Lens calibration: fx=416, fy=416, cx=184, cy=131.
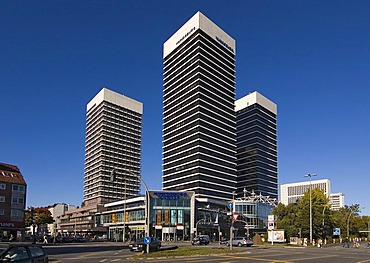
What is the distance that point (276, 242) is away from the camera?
237 feet

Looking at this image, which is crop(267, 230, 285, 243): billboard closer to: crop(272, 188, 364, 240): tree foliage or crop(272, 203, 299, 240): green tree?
crop(272, 188, 364, 240): tree foliage

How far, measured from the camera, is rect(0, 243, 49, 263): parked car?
1585cm

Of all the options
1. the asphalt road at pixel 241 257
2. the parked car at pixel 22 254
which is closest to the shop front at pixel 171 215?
the asphalt road at pixel 241 257

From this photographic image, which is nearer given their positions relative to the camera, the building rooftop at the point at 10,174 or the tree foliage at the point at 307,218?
the building rooftop at the point at 10,174

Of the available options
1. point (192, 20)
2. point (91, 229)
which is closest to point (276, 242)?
point (91, 229)

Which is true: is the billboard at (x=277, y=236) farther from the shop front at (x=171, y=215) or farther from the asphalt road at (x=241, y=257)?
the shop front at (x=171, y=215)

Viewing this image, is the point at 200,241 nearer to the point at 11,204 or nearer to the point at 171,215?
the point at 11,204

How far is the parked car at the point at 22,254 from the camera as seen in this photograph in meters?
15.8

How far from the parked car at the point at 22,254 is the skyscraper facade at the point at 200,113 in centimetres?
15019

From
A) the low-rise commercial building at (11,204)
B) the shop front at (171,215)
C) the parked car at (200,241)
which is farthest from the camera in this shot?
the shop front at (171,215)

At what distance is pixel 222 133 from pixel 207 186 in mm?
27803

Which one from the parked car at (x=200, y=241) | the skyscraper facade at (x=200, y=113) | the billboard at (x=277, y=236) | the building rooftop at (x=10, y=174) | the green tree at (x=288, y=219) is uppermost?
the skyscraper facade at (x=200, y=113)

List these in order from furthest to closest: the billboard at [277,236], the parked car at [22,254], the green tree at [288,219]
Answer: the green tree at [288,219] → the billboard at [277,236] → the parked car at [22,254]

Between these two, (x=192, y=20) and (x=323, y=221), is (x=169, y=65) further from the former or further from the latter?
(x=323, y=221)
